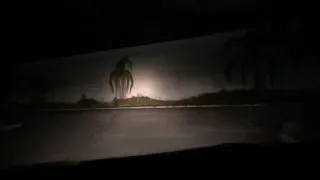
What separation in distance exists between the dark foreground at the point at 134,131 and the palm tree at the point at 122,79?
104mm

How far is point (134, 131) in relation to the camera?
189 centimetres

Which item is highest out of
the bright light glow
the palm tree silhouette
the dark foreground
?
the palm tree silhouette

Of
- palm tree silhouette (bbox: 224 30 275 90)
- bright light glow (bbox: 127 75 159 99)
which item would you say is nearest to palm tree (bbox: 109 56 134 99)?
bright light glow (bbox: 127 75 159 99)

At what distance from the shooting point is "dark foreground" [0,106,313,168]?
1827 mm

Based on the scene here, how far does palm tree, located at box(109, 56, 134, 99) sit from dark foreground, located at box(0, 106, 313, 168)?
0.10 m

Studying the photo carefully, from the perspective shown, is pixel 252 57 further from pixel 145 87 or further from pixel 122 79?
pixel 122 79

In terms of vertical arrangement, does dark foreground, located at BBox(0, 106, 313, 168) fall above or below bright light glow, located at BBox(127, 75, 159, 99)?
below

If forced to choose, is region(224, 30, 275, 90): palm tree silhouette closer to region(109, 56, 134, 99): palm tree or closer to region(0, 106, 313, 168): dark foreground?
region(0, 106, 313, 168): dark foreground

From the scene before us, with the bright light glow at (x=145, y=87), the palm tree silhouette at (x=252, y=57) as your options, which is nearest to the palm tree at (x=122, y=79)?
the bright light glow at (x=145, y=87)

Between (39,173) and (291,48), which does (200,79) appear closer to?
(291,48)

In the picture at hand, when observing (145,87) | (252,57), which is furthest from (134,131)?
(252,57)

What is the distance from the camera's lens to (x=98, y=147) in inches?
73.9

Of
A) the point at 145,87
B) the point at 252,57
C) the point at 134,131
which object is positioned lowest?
the point at 134,131

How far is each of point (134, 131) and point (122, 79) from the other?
0.90ft
